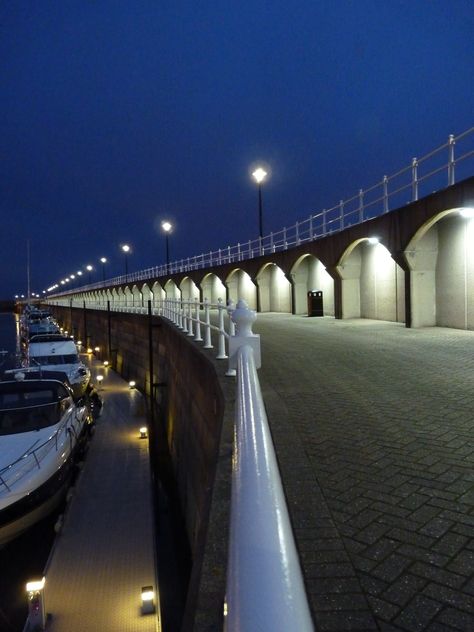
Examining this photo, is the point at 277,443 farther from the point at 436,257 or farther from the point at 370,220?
the point at 370,220

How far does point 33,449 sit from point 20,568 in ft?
9.81

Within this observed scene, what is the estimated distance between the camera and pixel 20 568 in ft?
35.2

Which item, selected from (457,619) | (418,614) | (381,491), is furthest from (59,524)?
(457,619)

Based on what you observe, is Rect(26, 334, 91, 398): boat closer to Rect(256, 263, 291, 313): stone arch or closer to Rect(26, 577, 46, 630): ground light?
Rect(256, 263, 291, 313): stone arch

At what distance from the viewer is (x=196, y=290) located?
3934 centimetres

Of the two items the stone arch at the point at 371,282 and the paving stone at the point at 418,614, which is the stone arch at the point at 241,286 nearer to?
the stone arch at the point at 371,282

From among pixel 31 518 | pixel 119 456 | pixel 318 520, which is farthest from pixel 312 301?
pixel 318 520

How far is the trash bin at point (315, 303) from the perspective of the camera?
21.6 m

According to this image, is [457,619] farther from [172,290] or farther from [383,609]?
[172,290]

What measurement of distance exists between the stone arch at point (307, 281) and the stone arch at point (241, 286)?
5998 millimetres

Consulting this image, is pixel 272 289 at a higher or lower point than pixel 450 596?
higher

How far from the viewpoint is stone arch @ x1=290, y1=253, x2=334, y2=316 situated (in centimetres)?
2256

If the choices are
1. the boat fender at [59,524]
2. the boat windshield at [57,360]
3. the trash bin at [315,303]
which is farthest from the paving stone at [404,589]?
the boat windshield at [57,360]

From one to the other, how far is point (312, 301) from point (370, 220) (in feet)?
20.8
